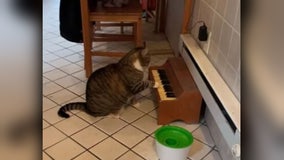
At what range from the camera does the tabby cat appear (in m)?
1.89

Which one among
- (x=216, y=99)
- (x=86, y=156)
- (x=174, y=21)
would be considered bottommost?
(x=86, y=156)

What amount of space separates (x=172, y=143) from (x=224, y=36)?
2.14 feet

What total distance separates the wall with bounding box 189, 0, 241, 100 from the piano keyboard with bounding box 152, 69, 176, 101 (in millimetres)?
340

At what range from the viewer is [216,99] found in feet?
4.97

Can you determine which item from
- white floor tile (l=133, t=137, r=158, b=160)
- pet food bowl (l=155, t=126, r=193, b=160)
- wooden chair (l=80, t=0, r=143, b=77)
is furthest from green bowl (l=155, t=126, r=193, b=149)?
wooden chair (l=80, t=0, r=143, b=77)

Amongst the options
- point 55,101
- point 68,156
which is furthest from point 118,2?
point 68,156

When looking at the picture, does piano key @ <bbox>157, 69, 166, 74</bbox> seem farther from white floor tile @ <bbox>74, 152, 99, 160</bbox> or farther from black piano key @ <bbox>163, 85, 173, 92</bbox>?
white floor tile @ <bbox>74, 152, 99, 160</bbox>

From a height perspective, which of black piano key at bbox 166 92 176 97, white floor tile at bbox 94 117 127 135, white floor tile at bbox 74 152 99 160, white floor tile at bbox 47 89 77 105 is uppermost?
black piano key at bbox 166 92 176 97

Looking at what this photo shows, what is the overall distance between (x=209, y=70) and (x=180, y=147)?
506mm

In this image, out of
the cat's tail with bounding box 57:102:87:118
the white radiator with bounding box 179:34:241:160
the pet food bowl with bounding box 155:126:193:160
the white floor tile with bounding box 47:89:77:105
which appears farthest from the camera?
the white floor tile with bounding box 47:89:77:105

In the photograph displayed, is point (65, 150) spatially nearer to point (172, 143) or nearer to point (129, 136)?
point (129, 136)

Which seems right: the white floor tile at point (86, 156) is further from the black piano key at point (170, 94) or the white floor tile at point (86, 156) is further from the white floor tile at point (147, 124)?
the black piano key at point (170, 94)

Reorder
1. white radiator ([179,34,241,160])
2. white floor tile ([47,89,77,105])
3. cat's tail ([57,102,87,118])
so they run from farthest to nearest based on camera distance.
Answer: white floor tile ([47,89,77,105]) → cat's tail ([57,102,87,118]) → white radiator ([179,34,241,160])

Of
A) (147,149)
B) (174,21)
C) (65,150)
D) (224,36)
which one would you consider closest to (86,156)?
(65,150)
